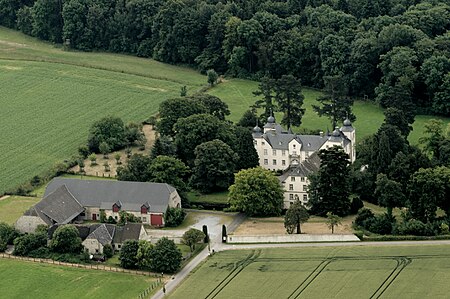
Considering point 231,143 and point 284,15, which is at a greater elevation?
point 284,15

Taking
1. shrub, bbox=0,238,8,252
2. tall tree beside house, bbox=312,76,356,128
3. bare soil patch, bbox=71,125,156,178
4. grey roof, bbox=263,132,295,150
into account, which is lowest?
shrub, bbox=0,238,8,252

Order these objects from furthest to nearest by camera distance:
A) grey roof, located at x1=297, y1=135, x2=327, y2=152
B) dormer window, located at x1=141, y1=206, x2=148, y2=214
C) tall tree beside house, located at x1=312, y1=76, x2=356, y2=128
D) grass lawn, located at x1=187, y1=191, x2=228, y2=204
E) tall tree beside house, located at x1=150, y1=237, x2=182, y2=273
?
tall tree beside house, located at x1=312, y1=76, x2=356, y2=128 < grey roof, located at x1=297, y1=135, x2=327, y2=152 < grass lawn, located at x1=187, y1=191, x2=228, y2=204 < dormer window, located at x1=141, y1=206, x2=148, y2=214 < tall tree beside house, located at x1=150, y1=237, x2=182, y2=273

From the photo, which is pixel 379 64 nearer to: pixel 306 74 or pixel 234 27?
pixel 306 74

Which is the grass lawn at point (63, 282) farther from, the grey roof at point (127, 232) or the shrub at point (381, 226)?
the shrub at point (381, 226)

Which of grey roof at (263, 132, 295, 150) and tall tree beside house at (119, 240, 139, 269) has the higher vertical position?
grey roof at (263, 132, 295, 150)

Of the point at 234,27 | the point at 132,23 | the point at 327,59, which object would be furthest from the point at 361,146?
the point at 132,23

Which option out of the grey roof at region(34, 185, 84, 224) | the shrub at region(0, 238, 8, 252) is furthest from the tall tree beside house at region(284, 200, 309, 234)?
the shrub at region(0, 238, 8, 252)

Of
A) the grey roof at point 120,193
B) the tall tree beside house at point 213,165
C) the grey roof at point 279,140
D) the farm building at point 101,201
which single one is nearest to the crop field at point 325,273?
the farm building at point 101,201

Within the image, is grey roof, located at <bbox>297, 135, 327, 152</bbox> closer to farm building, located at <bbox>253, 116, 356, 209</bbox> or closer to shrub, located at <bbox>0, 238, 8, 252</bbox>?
farm building, located at <bbox>253, 116, 356, 209</bbox>
